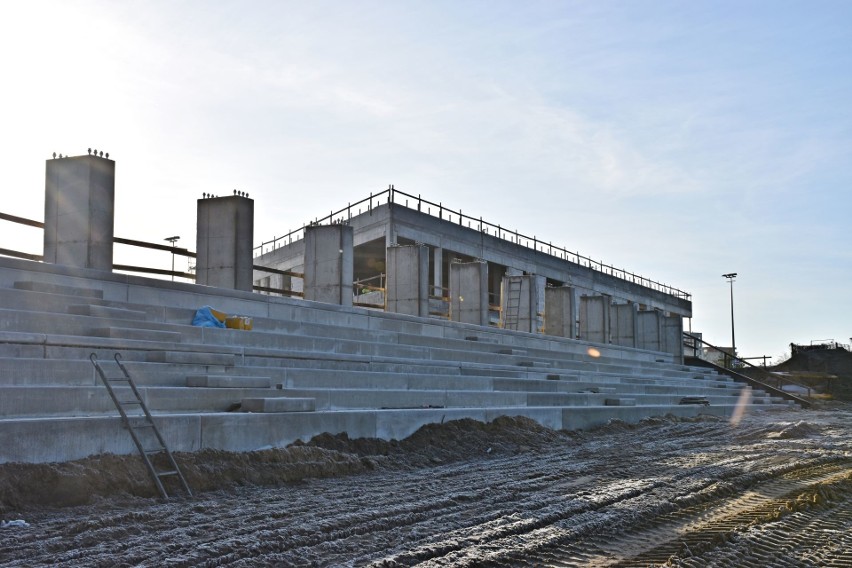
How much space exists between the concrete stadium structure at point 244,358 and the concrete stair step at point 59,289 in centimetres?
2

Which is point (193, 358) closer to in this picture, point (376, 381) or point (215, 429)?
point (215, 429)

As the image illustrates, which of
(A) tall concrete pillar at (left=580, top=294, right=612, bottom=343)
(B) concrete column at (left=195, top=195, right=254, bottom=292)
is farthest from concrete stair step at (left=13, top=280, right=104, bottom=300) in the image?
(A) tall concrete pillar at (left=580, top=294, right=612, bottom=343)

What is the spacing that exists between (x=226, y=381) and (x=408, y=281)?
52.1ft

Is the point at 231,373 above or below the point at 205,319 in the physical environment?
below

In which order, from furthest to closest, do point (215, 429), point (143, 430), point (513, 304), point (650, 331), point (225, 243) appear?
point (650, 331) < point (513, 304) < point (225, 243) < point (215, 429) < point (143, 430)

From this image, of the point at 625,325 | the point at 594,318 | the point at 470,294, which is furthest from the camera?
the point at 625,325

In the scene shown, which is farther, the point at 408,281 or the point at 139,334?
the point at 408,281

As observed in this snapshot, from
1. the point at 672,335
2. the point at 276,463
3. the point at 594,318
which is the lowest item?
the point at 276,463

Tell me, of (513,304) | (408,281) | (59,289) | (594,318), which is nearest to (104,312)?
(59,289)

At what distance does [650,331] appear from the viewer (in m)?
43.9

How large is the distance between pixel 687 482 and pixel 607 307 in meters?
29.7

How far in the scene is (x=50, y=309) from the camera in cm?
1104

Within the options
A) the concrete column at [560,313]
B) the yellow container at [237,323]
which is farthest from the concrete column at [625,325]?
the yellow container at [237,323]

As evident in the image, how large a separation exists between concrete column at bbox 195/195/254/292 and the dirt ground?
800 cm
